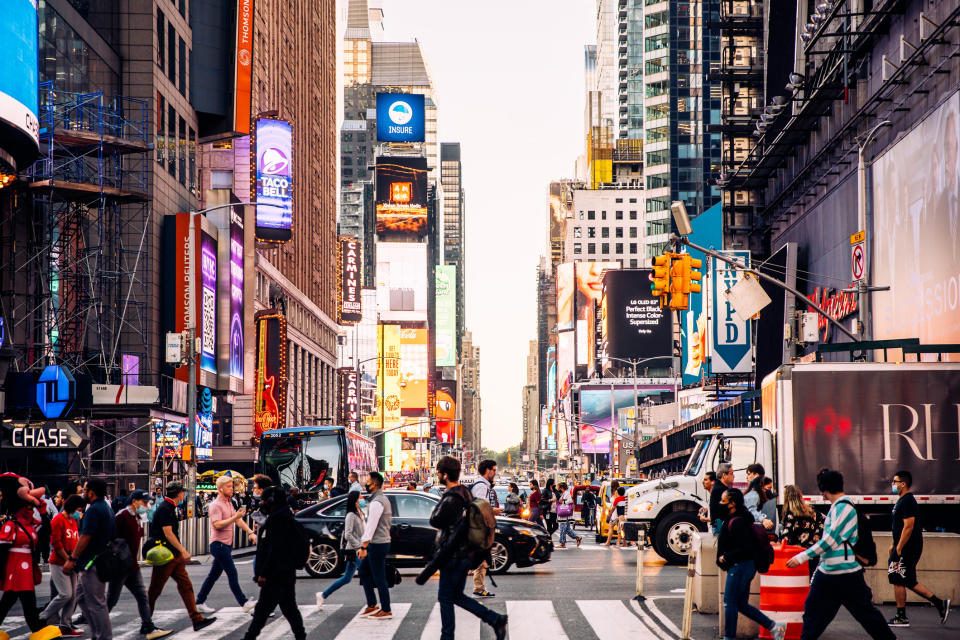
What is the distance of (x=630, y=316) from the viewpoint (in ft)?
480

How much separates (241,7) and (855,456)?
58232 millimetres

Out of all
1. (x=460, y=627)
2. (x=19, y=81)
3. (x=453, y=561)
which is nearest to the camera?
(x=453, y=561)

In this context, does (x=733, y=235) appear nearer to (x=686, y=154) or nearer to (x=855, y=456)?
(x=855, y=456)

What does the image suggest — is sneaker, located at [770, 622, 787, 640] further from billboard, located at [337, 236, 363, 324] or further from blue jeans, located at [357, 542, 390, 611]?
billboard, located at [337, 236, 363, 324]

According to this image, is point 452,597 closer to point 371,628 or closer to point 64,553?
point 371,628

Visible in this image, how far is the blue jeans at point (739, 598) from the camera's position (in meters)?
12.1

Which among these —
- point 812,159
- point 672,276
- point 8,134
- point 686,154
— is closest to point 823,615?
point 672,276

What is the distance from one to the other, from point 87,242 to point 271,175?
1029 inches

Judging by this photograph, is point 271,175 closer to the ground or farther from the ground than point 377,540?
farther from the ground

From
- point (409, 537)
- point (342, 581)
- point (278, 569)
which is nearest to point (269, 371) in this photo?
point (409, 537)

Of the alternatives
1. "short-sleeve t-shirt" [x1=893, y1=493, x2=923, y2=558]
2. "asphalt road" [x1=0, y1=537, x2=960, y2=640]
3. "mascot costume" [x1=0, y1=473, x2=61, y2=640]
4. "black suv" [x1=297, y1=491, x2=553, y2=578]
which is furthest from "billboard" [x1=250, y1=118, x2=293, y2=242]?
"short-sleeve t-shirt" [x1=893, y1=493, x2=923, y2=558]

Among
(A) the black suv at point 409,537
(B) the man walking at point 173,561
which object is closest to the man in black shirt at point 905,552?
(B) the man walking at point 173,561

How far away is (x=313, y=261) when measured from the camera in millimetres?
115688

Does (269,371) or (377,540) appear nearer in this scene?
(377,540)
